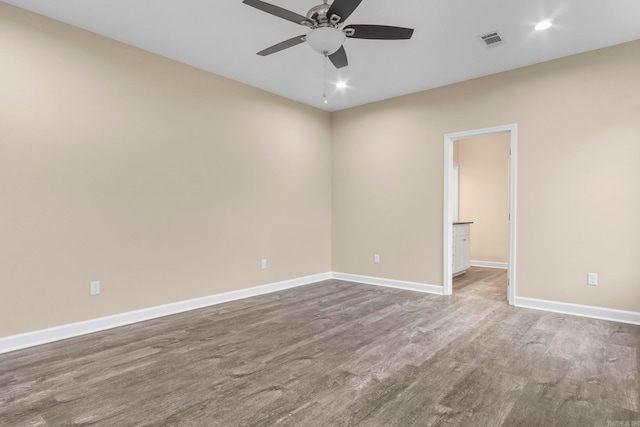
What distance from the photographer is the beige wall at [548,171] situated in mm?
3518

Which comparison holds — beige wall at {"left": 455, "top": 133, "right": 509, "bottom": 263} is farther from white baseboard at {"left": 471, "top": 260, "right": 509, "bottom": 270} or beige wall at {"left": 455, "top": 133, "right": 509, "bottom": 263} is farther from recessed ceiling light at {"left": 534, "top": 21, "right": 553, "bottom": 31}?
recessed ceiling light at {"left": 534, "top": 21, "right": 553, "bottom": 31}

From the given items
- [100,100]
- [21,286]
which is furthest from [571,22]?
[21,286]

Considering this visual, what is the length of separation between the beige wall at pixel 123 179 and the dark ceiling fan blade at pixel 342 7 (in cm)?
229

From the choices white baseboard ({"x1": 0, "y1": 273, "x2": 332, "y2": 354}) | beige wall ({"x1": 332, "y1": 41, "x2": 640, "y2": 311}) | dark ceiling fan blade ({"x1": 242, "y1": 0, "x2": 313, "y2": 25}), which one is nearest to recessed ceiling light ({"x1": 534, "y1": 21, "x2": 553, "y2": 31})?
beige wall ({"x1": 332, "y1": 41, "x2": 640, "y2": 311})

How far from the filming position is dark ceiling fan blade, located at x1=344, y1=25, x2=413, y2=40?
251cm

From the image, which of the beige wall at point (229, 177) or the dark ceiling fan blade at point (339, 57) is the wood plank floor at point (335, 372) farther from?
the dark ceiling fan blade at point (339, 57)

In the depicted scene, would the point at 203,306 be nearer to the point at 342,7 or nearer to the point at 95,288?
the point at 95,288

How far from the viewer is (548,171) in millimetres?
3906

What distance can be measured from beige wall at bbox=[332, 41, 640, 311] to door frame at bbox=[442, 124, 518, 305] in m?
0.06

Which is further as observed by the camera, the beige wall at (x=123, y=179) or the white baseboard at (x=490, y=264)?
the white baseboard at (x=490, y=264)

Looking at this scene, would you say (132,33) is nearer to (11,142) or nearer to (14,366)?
(11,142)

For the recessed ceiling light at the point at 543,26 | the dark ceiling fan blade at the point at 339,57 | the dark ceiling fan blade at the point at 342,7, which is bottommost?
the dark ceiling fan blade at the point at 339,57

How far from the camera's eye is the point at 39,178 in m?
3.02

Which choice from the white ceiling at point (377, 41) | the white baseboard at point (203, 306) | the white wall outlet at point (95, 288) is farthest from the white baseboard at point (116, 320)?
the white ceiling at point (377, 41)
